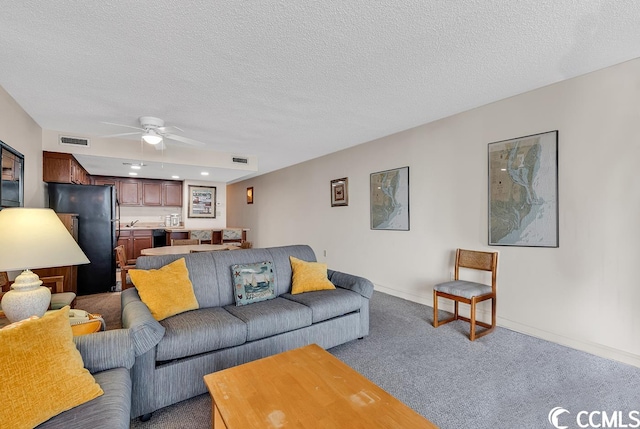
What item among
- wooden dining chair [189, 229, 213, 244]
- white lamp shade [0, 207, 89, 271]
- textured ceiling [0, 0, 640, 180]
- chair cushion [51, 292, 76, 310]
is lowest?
chair cushion [51, 292, 76, 310]

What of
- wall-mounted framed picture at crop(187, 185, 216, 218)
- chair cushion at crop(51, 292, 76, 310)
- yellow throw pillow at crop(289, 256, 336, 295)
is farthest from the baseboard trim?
wall-mounted framed picture at crop(187, 185, 216, 218)

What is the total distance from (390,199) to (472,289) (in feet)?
6.04

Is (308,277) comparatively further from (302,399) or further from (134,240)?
(134,240)

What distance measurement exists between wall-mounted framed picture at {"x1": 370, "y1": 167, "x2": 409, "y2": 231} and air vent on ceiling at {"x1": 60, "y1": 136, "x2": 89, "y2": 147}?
4.29 metres

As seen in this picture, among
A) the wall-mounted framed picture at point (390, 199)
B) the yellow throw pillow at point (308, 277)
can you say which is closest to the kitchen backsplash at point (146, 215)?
the wall-mounted framed picture at point (390, 199)

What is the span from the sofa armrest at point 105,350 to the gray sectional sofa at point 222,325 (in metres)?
0.08

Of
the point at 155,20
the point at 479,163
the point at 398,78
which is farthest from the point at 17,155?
the point at 479,163

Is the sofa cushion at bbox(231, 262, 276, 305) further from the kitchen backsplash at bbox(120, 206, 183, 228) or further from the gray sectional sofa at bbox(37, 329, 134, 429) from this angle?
the kitchen backsplash at bbox(120, 206, 183, 228)

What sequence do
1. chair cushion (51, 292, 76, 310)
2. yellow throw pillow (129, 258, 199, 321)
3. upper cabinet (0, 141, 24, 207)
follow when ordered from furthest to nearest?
upper cabinet (0, 141, 24, 207)
chair cushion (51, 292, 76, 310)
yellow throw pillow (129, 258, 199, 321)

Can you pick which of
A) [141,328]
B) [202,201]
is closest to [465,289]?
[141,328]

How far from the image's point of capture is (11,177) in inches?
112

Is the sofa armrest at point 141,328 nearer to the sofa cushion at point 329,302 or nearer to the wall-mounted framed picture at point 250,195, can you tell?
the sofa cushion at point 329,302

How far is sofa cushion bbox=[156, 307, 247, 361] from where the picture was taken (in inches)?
73.2

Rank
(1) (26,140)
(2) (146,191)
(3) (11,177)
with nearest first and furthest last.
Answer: (3) (11,177) → (1) (26,140) → (2) (146,191)
